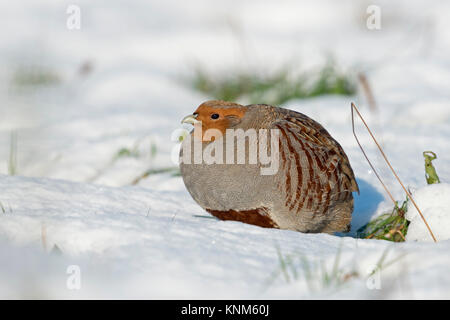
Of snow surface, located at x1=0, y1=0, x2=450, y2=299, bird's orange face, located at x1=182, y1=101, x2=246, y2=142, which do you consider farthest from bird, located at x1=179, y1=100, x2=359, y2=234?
snow surface, located at x1=0, y1=0, x2=450, y2=299

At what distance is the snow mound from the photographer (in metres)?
2.57

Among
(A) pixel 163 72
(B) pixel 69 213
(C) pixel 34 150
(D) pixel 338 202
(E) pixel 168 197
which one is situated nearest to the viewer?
(B) pixel 69 213

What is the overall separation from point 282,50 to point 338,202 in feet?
16.8

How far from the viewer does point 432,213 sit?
2600mm

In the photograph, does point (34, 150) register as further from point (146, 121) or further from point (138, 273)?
point (138, 273)

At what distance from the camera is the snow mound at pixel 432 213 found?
8.42 ft

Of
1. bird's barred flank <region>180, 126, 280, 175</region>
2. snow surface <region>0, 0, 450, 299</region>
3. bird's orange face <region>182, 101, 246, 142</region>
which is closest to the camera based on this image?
snow surface <region>0, 0, 450, 299</region>

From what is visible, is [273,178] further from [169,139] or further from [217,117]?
[169,139]

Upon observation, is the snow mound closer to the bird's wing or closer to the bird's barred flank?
the bird's wing

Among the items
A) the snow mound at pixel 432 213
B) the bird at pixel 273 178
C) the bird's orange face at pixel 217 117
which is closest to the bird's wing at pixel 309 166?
the bird at pixel 273 178

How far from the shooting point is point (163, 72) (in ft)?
22.4

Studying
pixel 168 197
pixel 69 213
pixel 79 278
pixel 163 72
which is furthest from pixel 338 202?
pixel 163 72

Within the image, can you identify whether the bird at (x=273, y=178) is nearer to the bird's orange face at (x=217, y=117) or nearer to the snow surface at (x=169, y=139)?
the bird's orange face at (x=217, y=117)

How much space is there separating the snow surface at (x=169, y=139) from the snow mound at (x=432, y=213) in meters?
0.04
